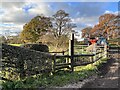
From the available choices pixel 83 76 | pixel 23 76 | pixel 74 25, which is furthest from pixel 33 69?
pixel 74 25

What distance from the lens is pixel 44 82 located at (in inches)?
293

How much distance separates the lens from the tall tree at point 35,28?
1460 inches

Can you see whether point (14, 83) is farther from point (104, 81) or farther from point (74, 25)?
point (74, 25)

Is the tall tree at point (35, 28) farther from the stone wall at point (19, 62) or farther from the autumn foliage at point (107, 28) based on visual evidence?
the stone wall at point (19, 62)

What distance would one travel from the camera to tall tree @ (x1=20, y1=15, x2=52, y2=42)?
1460 inches

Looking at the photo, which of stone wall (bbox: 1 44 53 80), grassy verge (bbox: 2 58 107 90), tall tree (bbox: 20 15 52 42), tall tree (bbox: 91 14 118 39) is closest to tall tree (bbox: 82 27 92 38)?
tall tree (bbox: 91 14 118 39)

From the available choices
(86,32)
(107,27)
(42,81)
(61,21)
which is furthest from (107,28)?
(42,81)

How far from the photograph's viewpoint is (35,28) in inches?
1523

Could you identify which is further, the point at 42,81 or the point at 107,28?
the point at 107,28

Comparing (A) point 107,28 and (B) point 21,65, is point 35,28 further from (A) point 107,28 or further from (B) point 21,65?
(B) point 21,65

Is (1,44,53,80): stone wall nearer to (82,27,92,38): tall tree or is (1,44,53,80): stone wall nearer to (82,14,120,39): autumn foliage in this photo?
(82,14,120,39): autumn foliage

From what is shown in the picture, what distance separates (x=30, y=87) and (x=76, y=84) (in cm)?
192

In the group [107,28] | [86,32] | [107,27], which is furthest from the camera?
[86,32]

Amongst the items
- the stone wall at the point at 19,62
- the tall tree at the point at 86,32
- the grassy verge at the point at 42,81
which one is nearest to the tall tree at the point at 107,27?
the tall tree at the point at 86,32
